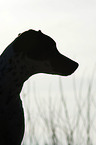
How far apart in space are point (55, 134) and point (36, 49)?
1.51 meters

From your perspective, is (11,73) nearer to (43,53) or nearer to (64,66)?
(43,53)

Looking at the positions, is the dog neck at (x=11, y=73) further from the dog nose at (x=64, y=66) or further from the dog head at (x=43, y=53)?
the dog nose at (x=64, y=66)

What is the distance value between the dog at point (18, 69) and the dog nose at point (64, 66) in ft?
0.10

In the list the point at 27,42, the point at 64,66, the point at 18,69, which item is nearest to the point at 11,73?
the point at 18,69

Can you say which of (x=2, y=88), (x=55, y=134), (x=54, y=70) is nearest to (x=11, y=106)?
(x=2, y=88)

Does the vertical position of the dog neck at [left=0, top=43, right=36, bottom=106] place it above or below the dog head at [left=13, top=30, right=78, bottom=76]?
below

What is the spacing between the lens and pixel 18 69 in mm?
2566

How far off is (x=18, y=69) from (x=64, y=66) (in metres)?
0.33

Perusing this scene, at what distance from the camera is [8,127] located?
2.60 metres

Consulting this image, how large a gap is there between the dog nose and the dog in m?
0.03

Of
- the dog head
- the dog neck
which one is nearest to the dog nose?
the dog head

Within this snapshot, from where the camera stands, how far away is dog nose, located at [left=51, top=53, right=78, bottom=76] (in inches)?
106

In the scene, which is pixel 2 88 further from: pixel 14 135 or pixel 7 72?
pixel 14 135

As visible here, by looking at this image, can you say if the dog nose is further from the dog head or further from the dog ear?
the dog ear
